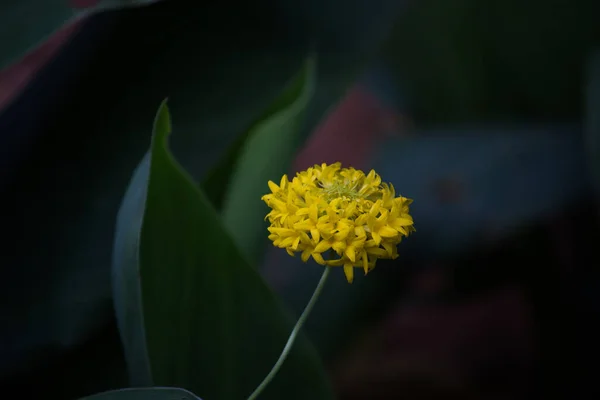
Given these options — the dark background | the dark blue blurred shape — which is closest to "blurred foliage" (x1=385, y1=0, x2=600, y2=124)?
the dark background

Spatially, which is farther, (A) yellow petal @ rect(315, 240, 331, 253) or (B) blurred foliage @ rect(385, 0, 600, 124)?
(B) blurred foliage @ rect(385, 0, 600, 124)

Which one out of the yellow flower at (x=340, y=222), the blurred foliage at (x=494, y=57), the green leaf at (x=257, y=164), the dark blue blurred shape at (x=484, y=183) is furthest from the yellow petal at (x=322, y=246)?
the blurred foliage at (x=494, y=57)

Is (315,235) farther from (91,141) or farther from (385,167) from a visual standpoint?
(385,167)

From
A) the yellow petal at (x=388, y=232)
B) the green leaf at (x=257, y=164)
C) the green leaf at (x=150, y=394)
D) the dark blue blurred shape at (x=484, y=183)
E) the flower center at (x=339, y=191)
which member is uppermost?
the flower center at (x=339, y=191)

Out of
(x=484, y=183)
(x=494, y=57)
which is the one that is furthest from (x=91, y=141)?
(x=494, y=57)

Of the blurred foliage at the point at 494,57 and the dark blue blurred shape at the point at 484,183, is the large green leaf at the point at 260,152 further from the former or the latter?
the blurred foliage at the point at 494,57

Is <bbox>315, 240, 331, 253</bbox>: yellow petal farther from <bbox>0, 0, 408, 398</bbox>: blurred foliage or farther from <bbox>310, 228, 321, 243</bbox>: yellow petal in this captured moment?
<bbox>0, 0, 408, 398</bbox>: blurred foliage

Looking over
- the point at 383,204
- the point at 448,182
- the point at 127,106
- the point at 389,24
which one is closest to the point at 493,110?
the point at 448,182
